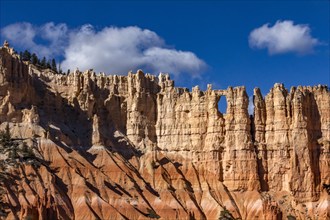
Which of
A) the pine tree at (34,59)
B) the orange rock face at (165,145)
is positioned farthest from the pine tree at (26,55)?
the orange rock face at (165,145)

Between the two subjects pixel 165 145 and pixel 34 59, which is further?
pixel 34 59

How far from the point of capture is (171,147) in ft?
456

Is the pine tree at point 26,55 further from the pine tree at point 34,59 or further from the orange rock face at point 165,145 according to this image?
the orange rock face at point 165,145

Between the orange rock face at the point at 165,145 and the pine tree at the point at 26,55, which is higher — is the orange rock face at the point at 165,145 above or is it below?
below

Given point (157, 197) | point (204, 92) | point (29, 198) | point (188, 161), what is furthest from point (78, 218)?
point (204, 92)

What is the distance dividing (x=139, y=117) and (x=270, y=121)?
82.4 ft

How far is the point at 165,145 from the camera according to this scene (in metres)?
139

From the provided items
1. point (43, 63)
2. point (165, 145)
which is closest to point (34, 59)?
point (43, 63)

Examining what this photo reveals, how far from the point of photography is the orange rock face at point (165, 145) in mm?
122562

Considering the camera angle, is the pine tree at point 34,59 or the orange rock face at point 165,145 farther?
the pine tree at point 34,59

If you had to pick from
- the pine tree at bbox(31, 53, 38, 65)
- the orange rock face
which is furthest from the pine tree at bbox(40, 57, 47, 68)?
the orange rock face

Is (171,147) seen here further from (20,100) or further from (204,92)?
(20,100)

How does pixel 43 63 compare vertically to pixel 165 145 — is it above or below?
above

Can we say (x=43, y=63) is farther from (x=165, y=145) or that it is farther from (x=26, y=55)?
(x=165, y=145)
